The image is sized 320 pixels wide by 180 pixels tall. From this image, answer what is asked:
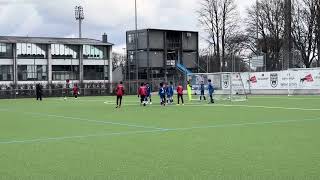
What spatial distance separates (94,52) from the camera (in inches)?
3100

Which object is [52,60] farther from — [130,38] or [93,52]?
[130,38]

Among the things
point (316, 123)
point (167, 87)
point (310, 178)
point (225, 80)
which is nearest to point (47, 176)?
point (310, 178)

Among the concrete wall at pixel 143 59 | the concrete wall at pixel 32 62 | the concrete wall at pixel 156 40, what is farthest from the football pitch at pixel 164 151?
the concrete wall at pixel 156 40

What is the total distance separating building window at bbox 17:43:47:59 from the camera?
2810 inches

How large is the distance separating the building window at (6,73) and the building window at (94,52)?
38.9 ft

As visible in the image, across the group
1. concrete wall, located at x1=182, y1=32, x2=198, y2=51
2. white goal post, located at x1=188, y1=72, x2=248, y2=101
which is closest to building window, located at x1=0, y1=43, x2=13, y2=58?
concrete wall, located at x1=182, y1=32, x2=198, y2=51

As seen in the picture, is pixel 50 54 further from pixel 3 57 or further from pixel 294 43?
pixel 294 43

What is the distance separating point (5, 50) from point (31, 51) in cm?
372

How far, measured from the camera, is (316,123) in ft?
59.4

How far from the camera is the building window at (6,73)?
68.8m

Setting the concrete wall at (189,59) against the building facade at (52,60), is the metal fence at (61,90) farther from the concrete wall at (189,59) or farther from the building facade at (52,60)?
the concrete wall at (189,59)

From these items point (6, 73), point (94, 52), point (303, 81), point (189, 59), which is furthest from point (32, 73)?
point (303, 81)

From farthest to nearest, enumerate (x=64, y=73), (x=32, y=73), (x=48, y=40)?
1. (x=48, y=40)
2. (x=64, y=73)
3. (x=32, y=73)

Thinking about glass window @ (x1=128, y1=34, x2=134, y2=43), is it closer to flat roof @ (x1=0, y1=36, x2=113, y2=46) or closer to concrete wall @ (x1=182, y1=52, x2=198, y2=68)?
flat roof @ (x1=0, y1=36, x2=113, y2=46)
